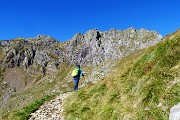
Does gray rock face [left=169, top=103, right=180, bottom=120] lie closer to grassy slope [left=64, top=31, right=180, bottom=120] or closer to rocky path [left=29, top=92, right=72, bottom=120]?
grassy slope [left=64, top=31, right=180, bottom=120]

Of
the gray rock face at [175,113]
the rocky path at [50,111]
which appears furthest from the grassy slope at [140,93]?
the gray rock face at [175,113]

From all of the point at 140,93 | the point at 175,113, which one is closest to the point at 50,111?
the point at 140,93

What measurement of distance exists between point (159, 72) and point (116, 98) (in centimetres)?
314

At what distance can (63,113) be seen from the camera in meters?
22.6

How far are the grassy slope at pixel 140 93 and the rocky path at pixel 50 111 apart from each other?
733 millimetres

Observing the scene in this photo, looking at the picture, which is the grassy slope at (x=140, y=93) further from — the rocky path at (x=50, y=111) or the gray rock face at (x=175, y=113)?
the gray rock face at (x=175, y=113)

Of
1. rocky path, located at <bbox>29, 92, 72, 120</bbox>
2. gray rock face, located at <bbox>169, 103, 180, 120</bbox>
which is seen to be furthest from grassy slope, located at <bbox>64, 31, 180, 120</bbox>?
gray rock face, located at <bbox>169, 103, 180, 120</bbox>

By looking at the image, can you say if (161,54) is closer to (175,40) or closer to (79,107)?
(175,40)

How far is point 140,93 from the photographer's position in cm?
1612

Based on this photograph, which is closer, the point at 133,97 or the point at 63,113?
the point at 133,97

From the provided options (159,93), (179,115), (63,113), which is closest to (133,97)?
(159,93)

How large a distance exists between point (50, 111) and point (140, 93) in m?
10.7

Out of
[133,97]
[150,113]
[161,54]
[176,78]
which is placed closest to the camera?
[150,113]

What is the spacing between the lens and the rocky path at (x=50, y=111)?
2324cm
